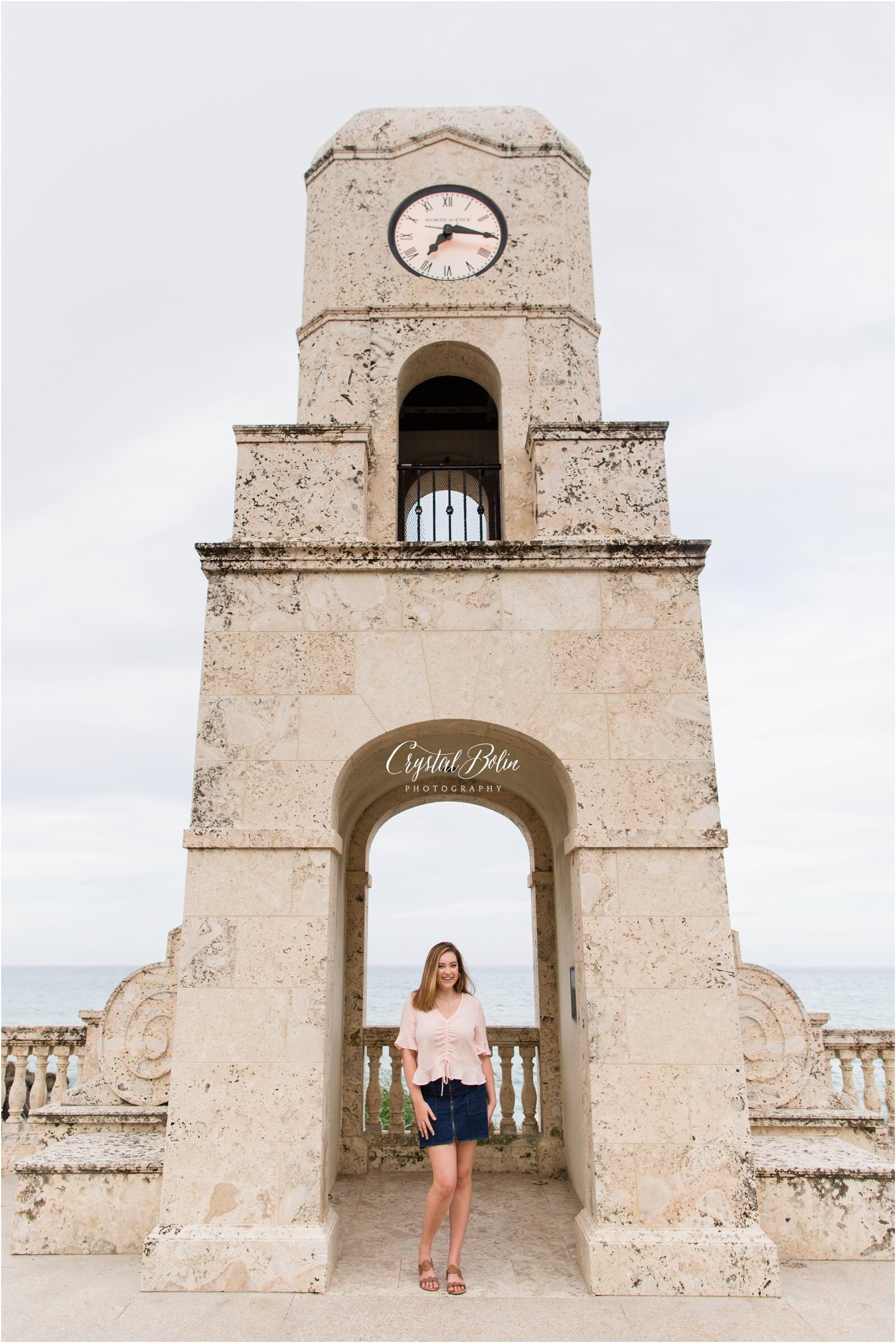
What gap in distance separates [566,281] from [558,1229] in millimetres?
7504

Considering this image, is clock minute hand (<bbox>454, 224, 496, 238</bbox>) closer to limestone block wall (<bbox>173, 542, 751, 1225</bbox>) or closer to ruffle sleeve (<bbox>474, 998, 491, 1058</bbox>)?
limestone block wall (<bbox>173, 542, 751, 1225</bbox>)

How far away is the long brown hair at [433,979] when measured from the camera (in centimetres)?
484

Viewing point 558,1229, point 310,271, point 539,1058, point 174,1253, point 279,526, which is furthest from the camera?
point 310,271

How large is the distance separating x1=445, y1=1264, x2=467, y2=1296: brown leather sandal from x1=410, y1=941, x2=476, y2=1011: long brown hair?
1.35 m

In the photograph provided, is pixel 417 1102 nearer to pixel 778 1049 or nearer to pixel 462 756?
pixel 462 756

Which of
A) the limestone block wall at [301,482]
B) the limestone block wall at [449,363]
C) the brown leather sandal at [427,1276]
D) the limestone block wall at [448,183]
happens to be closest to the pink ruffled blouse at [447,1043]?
the brown leather sandal at [427,1276]

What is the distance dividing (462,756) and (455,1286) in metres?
3.41

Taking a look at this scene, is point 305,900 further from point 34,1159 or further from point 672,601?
point 672,601

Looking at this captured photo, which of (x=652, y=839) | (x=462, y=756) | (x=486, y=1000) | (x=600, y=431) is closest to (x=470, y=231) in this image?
(x=600, y=431)

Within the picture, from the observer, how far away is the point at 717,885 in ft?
16.8

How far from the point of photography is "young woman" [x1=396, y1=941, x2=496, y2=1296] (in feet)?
15.1

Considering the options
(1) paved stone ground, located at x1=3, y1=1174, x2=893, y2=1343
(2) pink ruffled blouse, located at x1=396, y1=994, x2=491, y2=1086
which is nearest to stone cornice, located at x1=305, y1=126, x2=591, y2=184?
(2) pink ruffled blouse, located at x1=396, y1=994, x2=491, y2=1086

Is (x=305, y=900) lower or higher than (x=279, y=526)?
lower

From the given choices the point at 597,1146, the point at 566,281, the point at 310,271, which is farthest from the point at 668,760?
the point at 310,271
